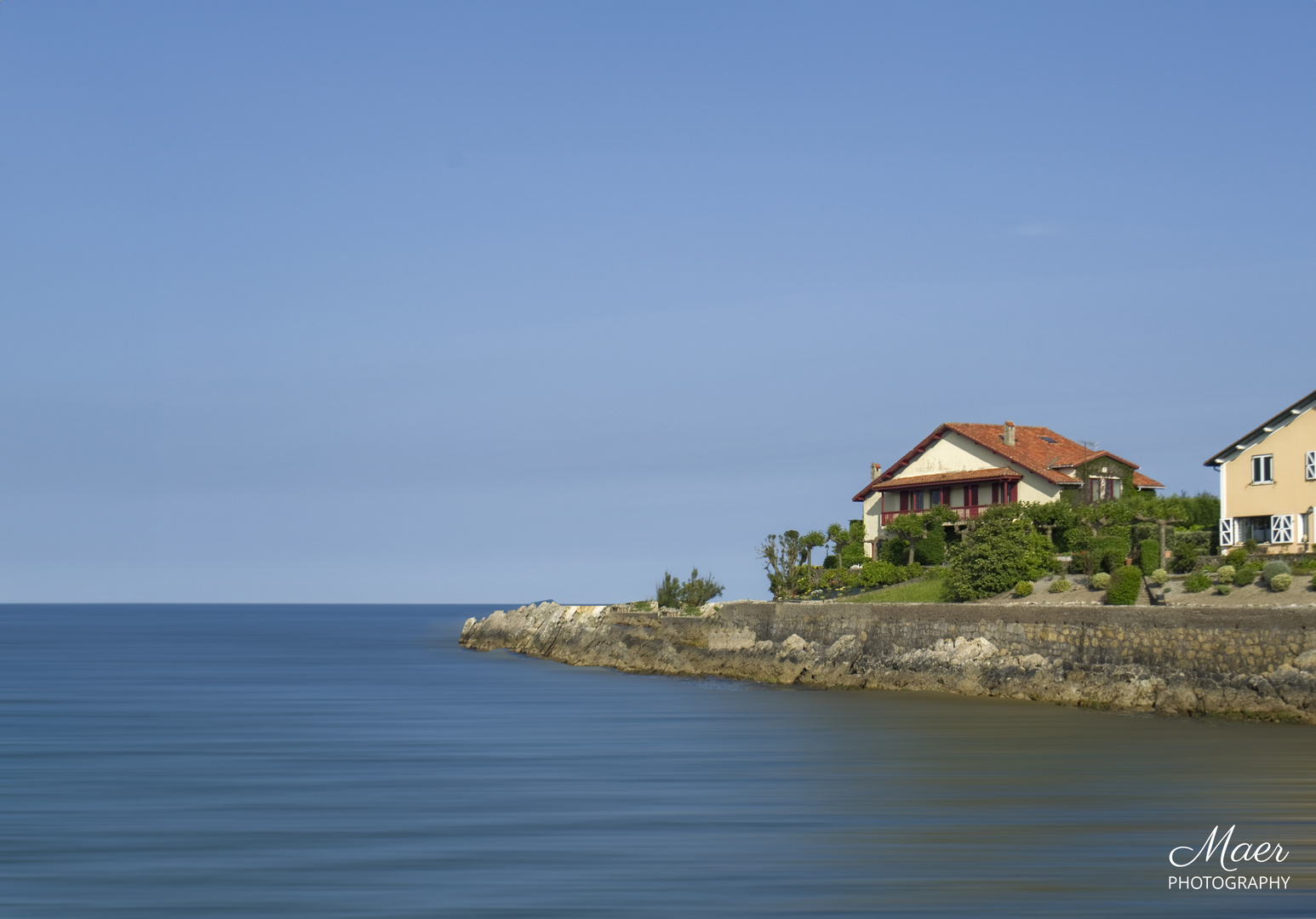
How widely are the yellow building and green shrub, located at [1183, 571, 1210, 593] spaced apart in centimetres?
710

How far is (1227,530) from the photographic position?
4812cm

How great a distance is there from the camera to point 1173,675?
3184 centimetres

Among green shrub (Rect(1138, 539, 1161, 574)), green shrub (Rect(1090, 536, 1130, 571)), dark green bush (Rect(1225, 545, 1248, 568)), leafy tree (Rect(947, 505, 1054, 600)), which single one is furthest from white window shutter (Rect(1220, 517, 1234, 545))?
leafy tree (Rect(947, 505, 1054, 600))

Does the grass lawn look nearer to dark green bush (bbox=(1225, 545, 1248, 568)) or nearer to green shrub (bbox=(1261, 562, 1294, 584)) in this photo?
dark green bush (bbox=(1225, 545, 1248, 568))

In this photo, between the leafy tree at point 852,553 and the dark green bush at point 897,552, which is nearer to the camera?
the dark green bush at point 897,552

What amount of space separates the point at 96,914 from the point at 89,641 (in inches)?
3443

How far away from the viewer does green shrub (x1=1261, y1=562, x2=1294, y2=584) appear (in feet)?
122

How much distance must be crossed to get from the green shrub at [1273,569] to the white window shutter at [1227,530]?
10110 mm

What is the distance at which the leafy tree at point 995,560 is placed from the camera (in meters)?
45.2

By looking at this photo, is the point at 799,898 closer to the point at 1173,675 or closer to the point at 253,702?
the point at 1173,675

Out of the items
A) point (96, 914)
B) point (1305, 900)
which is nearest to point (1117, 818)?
point (1305, 900)
